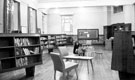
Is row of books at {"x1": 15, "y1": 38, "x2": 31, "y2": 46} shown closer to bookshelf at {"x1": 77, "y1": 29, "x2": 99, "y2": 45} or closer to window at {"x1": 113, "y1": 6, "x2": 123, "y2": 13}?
bookshelf at {"x1": 77, "y1": 29, "x2": 99, "y2": 45}

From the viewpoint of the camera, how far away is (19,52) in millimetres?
4324

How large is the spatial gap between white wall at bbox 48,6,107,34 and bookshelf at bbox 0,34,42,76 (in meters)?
12.0

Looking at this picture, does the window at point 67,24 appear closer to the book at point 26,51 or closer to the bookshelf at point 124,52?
the book at point 26,51

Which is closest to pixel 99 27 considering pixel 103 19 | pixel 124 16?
pixel 103 19

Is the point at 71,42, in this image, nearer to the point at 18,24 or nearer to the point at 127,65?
the point at 18,24

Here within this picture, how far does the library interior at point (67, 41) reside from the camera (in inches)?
140

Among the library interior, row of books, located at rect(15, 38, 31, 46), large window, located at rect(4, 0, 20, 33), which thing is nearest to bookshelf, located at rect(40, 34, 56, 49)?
the library interior

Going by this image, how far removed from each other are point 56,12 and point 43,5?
4.79 meters

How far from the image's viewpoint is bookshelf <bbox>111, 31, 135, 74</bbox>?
2.91 metres

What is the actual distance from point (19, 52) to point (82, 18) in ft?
43.0

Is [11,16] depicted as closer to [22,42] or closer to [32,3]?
[32,3]

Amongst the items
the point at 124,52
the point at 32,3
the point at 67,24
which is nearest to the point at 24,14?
the point at 32,3

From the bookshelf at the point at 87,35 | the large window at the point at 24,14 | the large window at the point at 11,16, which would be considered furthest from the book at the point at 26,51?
the bookshelf at the point at 87,35

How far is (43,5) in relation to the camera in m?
12.1
